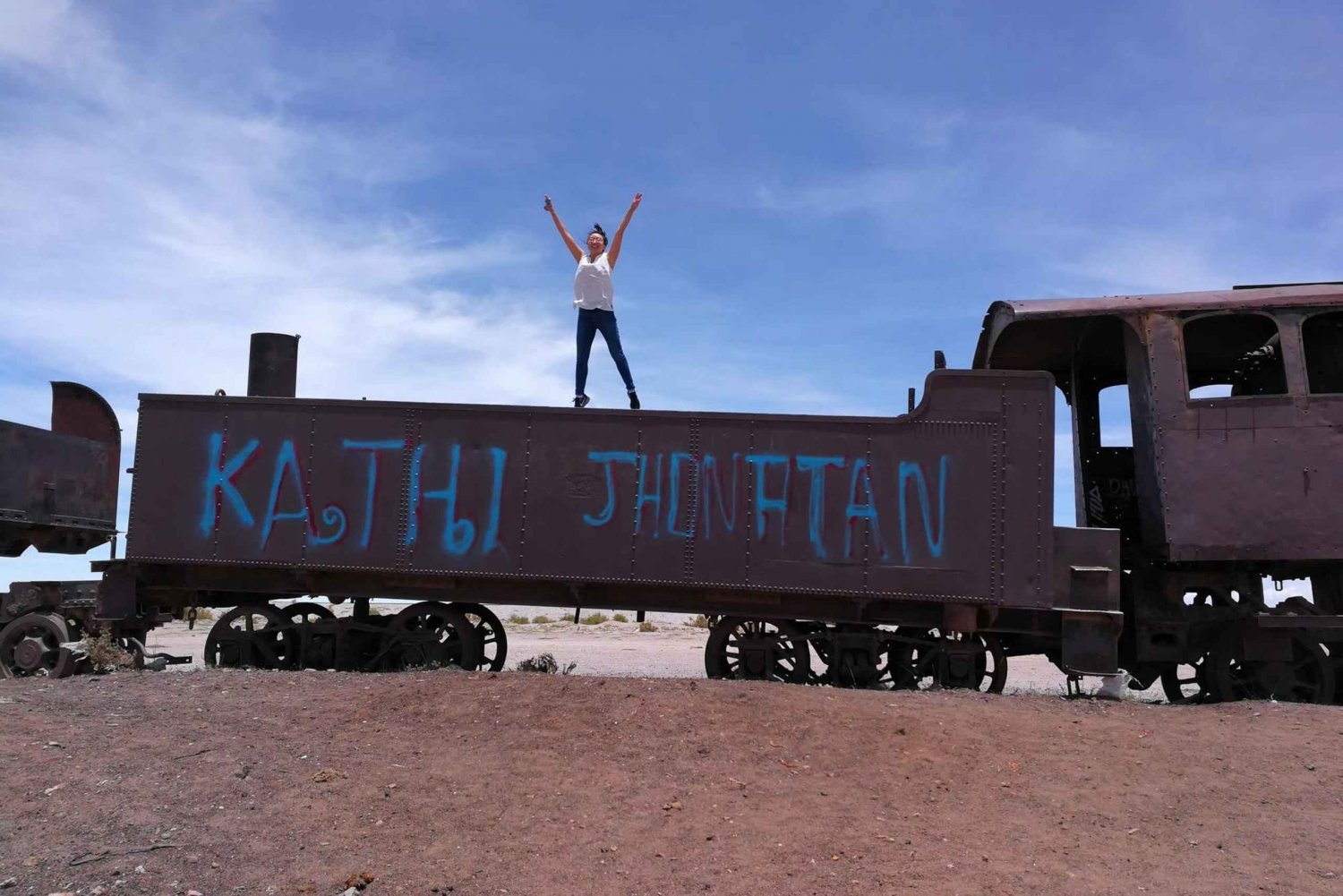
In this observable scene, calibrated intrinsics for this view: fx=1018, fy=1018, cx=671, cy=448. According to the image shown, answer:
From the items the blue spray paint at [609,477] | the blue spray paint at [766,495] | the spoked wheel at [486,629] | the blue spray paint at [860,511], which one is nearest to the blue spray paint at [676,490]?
the blue spray paint at [609,477]

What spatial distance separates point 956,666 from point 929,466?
180 cm

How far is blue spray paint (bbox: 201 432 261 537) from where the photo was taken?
9508 millimetres

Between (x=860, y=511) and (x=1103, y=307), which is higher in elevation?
(x=1103, y=307)

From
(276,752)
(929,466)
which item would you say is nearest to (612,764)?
(276,752)

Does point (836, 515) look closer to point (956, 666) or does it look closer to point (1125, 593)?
point (956, 666)

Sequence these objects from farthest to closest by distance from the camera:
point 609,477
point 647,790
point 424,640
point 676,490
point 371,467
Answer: point 424,640 < point 371,467 < point 609,477 < point 676,490 < point 647,790

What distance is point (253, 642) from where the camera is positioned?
9617mm

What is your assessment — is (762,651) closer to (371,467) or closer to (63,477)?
(371,467)

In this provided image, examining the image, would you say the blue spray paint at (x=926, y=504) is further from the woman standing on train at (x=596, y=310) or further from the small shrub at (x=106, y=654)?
the small shrub at (x=106, y=654)

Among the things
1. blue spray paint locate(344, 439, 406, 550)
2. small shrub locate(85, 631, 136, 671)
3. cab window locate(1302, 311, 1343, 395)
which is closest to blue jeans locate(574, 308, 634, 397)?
blue spray paint locate(344, 439, 406, 550)

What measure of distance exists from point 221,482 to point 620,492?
3790 millimetres

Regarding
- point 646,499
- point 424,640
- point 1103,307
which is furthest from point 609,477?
point 1103,307

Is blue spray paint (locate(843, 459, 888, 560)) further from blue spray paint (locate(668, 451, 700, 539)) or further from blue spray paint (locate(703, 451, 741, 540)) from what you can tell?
blue spray paint (locate(668, 451, 700, 539))

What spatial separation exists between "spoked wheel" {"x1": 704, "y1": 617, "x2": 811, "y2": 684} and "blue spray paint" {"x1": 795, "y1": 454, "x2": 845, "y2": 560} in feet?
2.67
